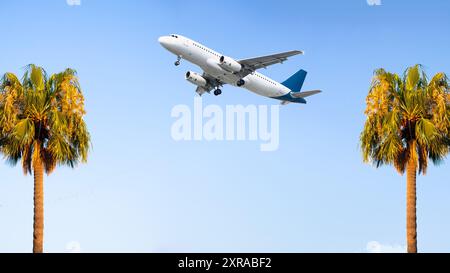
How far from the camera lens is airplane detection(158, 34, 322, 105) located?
57812 mm

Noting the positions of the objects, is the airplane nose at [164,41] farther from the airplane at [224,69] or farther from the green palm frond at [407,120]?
the green palm frond at [407,120]

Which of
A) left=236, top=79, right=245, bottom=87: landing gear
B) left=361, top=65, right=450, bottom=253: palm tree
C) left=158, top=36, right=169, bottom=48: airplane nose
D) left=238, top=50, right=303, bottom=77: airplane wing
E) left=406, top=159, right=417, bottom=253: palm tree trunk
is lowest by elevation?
left=406, top=159, right=417, bottom=253: palm tree trunk

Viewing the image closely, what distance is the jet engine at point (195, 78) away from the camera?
6431cm

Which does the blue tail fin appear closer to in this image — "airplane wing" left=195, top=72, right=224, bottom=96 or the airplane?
the airplane

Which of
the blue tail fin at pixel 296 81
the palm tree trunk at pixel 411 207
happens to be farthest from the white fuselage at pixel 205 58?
the palm tree trunk at pixel 411 207

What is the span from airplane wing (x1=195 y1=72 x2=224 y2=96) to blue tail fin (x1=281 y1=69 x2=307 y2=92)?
13.9 m

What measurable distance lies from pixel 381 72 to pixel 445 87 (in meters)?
3.02

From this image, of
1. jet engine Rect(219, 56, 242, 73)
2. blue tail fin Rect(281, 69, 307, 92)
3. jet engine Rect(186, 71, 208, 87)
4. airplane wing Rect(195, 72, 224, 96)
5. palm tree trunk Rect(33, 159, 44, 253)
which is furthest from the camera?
blue tail fin Rect(281, 69, 307, 92)

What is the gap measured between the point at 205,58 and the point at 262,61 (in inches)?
191

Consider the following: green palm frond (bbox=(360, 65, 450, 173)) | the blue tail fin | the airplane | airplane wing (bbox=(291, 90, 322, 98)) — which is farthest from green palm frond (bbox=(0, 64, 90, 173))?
the blue tail fin

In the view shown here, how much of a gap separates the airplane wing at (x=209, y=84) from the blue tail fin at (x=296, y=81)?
13.9m

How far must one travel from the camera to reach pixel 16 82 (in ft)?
111
